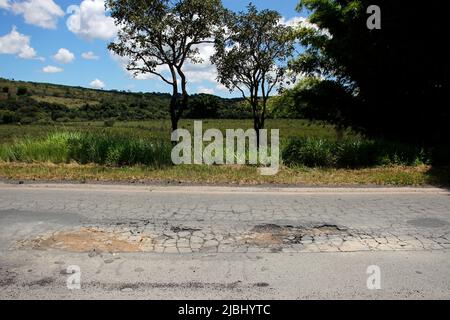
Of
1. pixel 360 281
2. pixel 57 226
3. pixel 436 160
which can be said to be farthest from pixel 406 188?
pixel 57 226

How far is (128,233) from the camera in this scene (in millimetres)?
6125

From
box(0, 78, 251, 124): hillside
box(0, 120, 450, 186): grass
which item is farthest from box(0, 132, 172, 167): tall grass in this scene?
box(0, 78, 251, 124): hillside

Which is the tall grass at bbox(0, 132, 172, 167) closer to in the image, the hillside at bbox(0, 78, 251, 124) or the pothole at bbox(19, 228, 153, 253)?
the pothole at bbox(19, 228, 153, 253)

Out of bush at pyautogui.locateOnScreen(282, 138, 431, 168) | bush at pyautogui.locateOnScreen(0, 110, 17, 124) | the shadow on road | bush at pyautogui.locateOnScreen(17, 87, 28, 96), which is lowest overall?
the shadow on road

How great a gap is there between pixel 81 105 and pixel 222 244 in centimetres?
9814

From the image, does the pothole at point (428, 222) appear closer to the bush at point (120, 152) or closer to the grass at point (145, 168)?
the grass at point (145, 168)

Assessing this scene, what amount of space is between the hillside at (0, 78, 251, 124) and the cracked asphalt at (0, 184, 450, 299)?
6111 cm

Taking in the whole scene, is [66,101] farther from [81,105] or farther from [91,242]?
[91,242]

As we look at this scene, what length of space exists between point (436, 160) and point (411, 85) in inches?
145

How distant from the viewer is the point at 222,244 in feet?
18.8

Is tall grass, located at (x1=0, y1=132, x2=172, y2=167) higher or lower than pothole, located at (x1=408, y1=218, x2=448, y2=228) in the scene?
higher

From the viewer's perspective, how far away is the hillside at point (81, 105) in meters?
77.6

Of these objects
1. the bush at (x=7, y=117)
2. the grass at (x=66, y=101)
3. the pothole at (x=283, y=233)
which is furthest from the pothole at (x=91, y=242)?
the grass at (x=66, y=101)

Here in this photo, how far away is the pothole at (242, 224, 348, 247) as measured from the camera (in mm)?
5887
